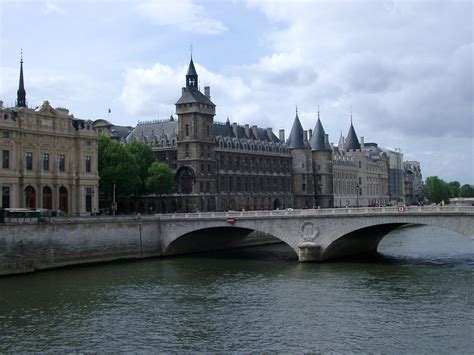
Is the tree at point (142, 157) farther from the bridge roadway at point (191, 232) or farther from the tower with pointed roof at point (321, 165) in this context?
the tower with pointed roof at point (321, 165)

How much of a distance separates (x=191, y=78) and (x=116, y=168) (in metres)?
26.0

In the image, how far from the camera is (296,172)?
146m

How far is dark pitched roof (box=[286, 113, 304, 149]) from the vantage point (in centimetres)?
14625

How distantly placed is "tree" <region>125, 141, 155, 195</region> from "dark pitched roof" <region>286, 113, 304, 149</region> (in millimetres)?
44890

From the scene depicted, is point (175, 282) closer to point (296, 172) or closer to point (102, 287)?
point (102, 287)

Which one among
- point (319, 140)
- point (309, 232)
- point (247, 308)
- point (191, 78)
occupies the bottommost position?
point (247, 308)

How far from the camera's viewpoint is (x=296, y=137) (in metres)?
148

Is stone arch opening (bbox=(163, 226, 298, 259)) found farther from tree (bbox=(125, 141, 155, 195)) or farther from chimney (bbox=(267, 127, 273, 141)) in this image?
chimney (bbox=(267, 127, 273, 141))

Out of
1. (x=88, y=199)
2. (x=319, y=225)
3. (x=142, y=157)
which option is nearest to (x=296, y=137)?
(x=142, y=157)

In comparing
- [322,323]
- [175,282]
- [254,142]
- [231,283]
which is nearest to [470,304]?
[322,323]

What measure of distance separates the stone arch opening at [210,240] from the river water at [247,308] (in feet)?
38.1

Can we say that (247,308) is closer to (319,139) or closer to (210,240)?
(210,240)

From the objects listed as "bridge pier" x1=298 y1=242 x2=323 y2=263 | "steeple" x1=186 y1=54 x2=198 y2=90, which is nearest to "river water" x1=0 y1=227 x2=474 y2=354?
"bridge pier" x1=298 y1=242 x2=323 y2=263

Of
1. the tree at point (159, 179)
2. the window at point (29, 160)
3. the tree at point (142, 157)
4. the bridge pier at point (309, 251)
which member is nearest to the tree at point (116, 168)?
the tree at point (159, 179)
